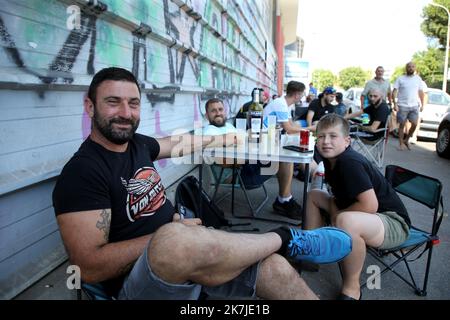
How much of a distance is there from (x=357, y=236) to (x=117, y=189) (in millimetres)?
1448

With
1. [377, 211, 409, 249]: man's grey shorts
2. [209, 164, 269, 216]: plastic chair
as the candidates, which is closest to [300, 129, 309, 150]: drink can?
[209, 164, 269, 216]: plastic chair

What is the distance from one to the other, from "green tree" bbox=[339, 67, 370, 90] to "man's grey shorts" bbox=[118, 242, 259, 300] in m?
82.5

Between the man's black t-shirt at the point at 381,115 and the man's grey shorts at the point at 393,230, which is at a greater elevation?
the man's black t-shirt at the point at 381,115

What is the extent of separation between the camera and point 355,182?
88.1 inches

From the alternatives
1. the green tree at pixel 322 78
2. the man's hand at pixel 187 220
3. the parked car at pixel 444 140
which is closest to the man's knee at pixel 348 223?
the man's hand at pixel 187 220

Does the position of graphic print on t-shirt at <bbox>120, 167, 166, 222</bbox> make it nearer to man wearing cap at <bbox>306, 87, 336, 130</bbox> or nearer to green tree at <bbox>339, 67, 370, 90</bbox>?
man wearing cap at <bbox>306, 87, 336, 130</bbox>

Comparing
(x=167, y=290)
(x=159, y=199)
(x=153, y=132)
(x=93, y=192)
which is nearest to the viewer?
(x=167, y=290)

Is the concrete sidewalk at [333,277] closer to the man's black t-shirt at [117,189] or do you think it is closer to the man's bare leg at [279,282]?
the man's black t-shirt at [117,189]

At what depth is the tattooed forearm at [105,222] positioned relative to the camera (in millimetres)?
1510

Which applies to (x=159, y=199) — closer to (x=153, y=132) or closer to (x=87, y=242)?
(x=87, y=242)

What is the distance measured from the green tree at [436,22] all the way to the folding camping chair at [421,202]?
121 ft

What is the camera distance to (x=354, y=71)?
8081cm

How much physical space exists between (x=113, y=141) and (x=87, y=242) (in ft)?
1.80
